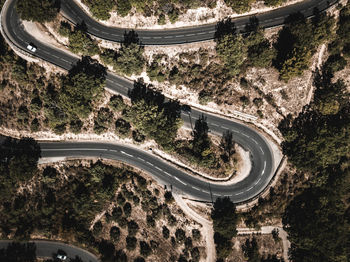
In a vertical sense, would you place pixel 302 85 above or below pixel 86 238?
above

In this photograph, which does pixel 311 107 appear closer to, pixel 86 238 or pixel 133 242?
pixel 133 242

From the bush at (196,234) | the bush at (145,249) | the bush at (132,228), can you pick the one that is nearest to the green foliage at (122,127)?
the bush at (132,228)

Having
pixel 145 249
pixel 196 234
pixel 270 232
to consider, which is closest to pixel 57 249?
pixel 145 249

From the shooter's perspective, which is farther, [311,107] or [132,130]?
[132,130]

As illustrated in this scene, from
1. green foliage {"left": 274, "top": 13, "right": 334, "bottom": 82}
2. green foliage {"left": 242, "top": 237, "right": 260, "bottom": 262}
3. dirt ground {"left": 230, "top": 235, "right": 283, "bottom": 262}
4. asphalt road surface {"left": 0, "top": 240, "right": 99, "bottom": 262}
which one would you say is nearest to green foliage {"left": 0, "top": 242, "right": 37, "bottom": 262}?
asphalt road surface {"left": 0, "top": 240, "right": 99, "bottom": 262}

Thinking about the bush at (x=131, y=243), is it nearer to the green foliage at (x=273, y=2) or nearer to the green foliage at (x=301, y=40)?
the green foliage at (x=301, y=40)

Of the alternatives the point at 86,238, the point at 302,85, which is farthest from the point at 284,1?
the point at 86,238
